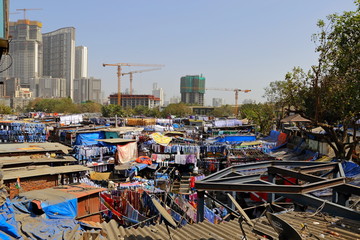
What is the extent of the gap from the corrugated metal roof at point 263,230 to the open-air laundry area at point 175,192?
0.02 m

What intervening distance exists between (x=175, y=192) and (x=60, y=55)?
150 meters

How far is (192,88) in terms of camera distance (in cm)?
16250

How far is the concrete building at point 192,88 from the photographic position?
161250mm

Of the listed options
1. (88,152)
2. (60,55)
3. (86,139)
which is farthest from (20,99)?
(88,152)

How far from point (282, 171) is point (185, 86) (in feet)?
515

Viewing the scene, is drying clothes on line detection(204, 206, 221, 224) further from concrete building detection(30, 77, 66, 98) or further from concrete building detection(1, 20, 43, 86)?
concrete building detection(30, 77, 66, 98)

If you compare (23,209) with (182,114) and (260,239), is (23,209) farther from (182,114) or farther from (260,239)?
(182,114)

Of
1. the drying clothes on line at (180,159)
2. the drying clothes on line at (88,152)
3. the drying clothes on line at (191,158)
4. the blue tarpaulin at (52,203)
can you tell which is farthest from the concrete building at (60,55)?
the blue tarpaulin at (52,203)

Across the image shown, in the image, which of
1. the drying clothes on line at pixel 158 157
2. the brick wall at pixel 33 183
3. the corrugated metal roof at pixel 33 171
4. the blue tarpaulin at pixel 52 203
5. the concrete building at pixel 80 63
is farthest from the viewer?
the concrete building at pixel 80 63

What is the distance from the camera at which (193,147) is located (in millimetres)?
20781

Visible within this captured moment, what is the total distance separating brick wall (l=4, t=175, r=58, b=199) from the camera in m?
10.3

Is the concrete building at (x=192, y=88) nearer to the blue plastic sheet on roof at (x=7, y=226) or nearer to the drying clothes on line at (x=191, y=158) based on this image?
the drying clothes on line at (x=191, y=158)

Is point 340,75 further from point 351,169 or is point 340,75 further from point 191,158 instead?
point 191,158

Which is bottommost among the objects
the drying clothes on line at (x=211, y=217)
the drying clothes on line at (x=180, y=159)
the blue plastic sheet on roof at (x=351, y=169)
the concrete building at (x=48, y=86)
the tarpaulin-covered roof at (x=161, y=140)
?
the drying clothes on line at (x=211, y=217)
